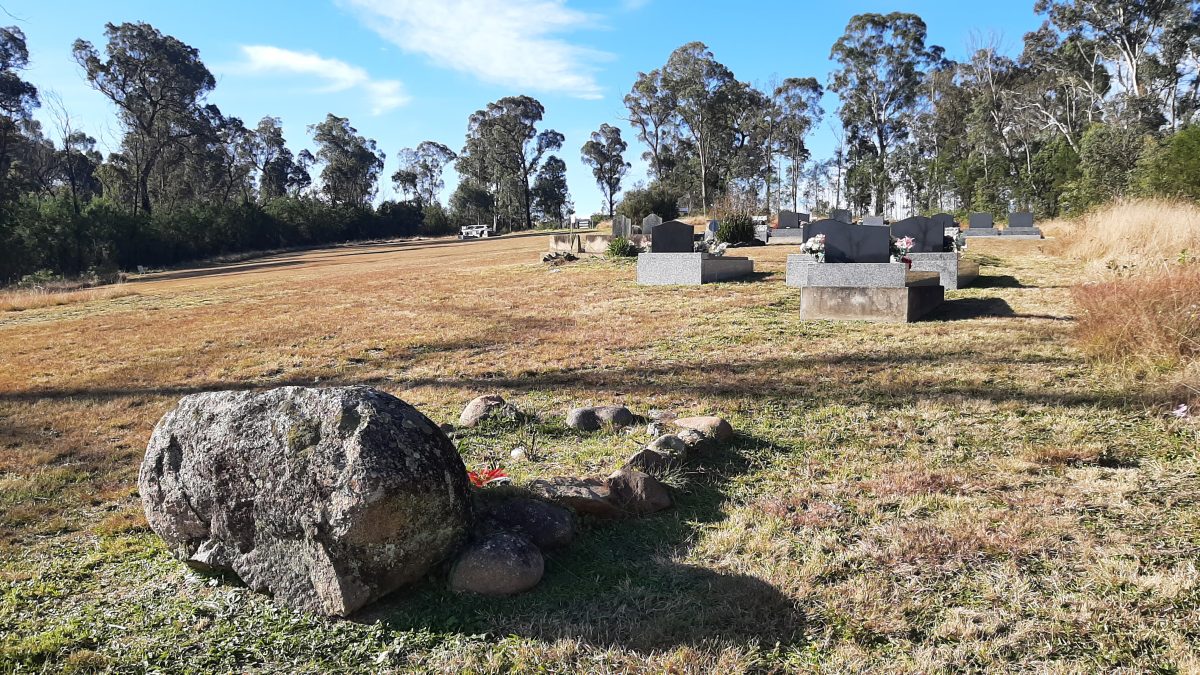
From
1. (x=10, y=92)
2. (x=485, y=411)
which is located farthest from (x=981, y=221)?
(x=10, y=92)

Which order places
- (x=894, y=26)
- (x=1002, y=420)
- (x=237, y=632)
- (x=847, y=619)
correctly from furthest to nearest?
(x=894, y=26)
(x=1002, y=420)
(x=237, y=632)
(x=847, y=619)

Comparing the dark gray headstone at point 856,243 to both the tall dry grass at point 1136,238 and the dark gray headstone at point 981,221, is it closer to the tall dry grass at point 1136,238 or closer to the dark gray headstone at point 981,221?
the tall dry grass at point 1136,238

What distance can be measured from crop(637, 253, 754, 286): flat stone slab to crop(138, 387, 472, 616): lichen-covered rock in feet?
36.1

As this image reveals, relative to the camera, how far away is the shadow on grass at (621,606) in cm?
254

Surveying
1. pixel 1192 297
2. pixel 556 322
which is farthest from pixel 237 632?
pixel 556 322

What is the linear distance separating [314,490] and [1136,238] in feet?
47.7

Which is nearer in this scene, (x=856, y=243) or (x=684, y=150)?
(x=856, y=243)

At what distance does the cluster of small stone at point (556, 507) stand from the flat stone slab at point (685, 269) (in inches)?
351

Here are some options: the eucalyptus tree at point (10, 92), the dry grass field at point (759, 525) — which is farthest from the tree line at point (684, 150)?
the dry grass field at point (759, 525)

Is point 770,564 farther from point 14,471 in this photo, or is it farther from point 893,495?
point 14,471

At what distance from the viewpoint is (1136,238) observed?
12.5 m

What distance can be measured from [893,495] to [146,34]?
5595 centimetres

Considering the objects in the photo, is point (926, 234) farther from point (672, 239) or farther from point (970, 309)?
point (672, 239)

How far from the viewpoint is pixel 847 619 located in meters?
2.54
